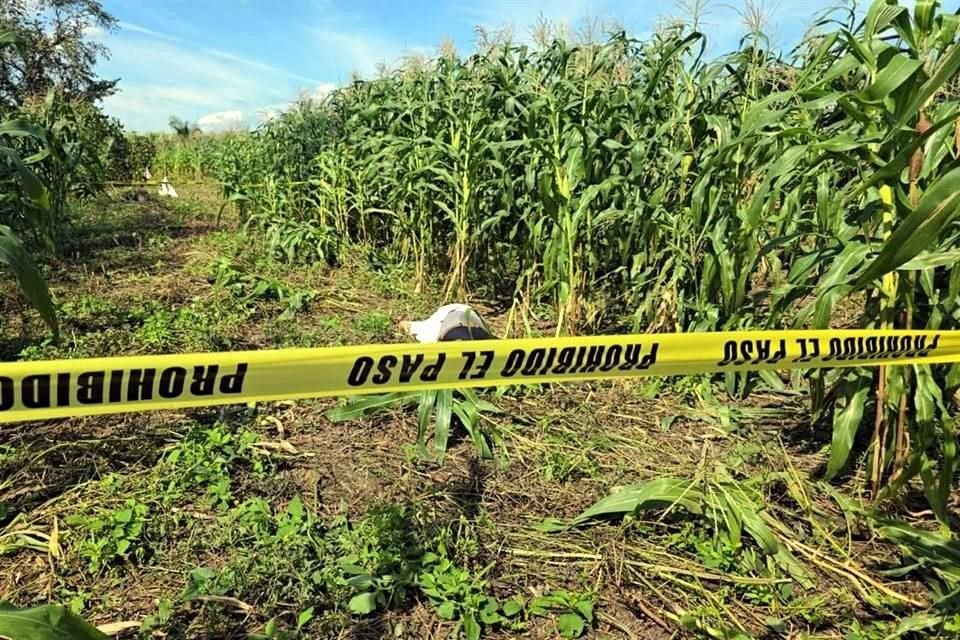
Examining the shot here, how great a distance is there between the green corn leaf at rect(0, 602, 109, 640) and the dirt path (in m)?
0.66

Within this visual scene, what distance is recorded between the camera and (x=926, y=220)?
6.42ft

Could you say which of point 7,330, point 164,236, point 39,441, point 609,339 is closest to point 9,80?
point 164,236

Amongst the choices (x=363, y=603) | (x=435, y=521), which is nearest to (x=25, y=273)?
(x=363, y=603)

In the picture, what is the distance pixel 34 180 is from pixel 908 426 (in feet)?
12.4

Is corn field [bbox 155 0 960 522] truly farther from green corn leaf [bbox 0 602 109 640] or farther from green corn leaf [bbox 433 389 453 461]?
green corn leaf [bbox 0 602 109 640]

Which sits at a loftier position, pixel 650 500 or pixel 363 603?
pixel 650 500

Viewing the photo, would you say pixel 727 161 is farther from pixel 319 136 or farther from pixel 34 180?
pixel 319 136

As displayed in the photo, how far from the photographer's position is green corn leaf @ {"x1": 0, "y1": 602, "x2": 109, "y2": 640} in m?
1.50

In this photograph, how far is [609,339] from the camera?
2.08m

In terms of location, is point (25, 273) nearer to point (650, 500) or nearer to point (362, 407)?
point (362, 407)

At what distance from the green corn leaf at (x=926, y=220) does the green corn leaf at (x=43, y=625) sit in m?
2.35

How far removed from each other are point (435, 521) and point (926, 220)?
1984mm

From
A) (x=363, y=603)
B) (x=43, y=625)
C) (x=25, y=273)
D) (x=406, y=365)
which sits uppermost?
(x=25, y=273)

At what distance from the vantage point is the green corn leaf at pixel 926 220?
192 centimetres
